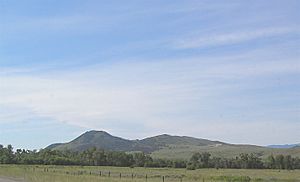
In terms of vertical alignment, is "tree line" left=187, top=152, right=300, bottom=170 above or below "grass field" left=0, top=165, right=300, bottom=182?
above

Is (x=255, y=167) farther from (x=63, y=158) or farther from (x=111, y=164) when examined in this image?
(x=63, y=158)

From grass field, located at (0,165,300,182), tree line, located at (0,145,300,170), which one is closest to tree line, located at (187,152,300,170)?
tree line, located at (0,145,300,170)

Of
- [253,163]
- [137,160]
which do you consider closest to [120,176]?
[253,163]

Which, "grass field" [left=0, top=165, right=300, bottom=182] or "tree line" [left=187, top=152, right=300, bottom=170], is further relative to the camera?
"tree line" [left=187, top=152, right=300, bottom=170]

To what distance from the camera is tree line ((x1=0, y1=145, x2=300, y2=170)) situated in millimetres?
126062

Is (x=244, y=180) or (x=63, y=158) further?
(x=63, y=158)

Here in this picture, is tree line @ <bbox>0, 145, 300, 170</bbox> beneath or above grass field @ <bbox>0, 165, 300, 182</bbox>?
above

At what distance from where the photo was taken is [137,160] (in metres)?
132

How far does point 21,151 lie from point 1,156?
22.7 metres

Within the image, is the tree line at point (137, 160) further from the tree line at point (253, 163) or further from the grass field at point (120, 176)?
the grass field at point (120, 176)

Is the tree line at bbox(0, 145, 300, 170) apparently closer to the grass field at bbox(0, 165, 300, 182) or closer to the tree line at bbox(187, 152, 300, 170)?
the tree line at bbox(187, 152, 300, 170)

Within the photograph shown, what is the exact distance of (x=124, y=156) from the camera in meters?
134

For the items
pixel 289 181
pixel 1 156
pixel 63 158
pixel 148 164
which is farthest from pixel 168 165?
pixel 289 181

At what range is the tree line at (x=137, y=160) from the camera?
12606 cm
